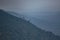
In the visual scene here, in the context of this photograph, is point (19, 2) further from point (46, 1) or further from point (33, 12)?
point (46, 1)

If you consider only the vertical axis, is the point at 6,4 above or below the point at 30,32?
above

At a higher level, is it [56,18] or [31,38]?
[56,18]

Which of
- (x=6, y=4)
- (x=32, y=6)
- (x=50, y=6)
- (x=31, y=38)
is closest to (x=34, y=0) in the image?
(x=32, y=6)

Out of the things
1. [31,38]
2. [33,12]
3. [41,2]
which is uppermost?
[41,2]

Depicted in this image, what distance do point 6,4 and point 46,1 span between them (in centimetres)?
45

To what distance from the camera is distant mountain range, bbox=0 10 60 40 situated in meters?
1.23

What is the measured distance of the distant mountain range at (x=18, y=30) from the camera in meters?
1.23

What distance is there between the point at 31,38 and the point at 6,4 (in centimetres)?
47

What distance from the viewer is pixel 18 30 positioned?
1.24 meters

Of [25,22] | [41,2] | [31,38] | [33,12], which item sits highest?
[41,2]

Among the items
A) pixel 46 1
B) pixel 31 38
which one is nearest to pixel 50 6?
pixel 46 1

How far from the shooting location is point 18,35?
124cm

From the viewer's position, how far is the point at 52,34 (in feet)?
4.02

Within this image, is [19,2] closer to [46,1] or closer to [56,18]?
[46,1]
